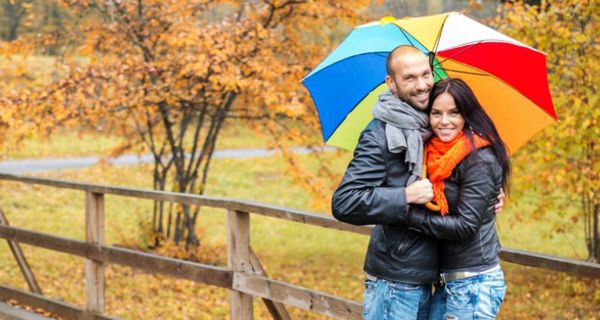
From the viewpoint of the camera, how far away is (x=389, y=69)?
273 cm

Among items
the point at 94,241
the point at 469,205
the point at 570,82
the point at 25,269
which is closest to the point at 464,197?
the point at 469,205

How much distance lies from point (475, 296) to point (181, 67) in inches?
248

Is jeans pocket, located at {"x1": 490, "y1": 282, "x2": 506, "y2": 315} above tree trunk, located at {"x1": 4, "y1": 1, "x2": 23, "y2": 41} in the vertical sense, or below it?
below

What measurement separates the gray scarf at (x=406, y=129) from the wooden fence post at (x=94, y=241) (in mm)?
3389

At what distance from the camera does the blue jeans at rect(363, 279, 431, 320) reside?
8.80ft

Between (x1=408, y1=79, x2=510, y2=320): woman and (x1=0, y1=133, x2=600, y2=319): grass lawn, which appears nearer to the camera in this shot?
(x1=408, y1=79, x2=510, y2=320): woman

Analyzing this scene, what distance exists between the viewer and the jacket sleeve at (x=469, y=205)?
2.55 metres

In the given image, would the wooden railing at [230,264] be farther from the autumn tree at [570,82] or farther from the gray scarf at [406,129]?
the autumn tree at [570,82]

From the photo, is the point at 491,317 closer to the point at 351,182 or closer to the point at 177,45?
the point at 351,182

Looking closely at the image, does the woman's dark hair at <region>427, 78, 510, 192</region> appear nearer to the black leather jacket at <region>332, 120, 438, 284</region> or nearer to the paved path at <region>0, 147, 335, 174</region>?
the black leather jacket at <region>332, 120, 438, 284</region>

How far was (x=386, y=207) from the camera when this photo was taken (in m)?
2.57

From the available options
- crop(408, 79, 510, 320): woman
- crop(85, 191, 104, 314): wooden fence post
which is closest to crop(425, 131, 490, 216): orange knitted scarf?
crop(408, 79, 510, 320): woman

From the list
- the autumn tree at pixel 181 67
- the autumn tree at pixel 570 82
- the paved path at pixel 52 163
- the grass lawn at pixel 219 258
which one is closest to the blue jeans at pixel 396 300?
the autumn tree at pixel 570 82

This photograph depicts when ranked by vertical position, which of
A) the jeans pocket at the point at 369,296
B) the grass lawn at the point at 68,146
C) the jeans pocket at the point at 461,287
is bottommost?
the grass lawn at the point at 68,146
